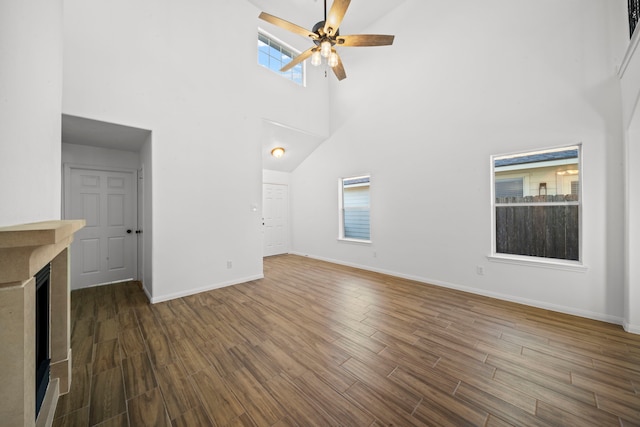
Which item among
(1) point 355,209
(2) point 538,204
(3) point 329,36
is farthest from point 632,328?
(3) point 329,36

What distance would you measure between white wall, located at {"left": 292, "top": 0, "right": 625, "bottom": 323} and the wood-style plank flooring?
2.11ft

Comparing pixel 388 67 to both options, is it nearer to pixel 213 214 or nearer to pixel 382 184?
pixel 382 184

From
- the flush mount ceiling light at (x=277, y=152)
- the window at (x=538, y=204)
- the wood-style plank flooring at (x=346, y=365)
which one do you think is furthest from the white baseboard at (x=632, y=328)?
the flush mount ceiling light at (x=277, y=152)

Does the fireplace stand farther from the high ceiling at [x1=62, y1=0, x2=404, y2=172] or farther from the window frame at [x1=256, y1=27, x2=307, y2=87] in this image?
the window frame at [x1=256, y1=27, x2=307, y2=87]

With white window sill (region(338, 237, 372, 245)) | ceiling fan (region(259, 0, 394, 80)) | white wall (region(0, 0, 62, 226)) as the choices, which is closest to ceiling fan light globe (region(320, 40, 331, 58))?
ceiling fan (region(259, 0, 394, 80))

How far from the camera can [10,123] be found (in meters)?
1.03

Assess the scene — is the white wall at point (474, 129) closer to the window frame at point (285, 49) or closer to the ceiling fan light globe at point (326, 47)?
the window frame at point (285, 49)

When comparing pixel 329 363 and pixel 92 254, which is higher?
pixel 92 254

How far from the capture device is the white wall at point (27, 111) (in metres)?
0.98

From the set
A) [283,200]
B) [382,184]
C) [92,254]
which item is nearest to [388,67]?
[382,184]

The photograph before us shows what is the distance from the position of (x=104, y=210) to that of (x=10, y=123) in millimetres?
3795

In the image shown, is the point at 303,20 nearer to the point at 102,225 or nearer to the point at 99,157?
the point at 99,157

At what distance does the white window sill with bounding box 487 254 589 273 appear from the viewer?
2.72 m

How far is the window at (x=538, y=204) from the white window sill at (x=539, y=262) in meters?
0.10
